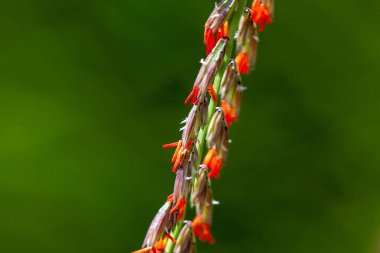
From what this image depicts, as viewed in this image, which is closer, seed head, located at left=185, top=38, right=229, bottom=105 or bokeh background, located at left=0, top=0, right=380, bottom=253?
seed head, located at left=185, top=38, right=229, bottom=105

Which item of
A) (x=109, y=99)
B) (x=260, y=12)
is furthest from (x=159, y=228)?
(x=109, y=99)

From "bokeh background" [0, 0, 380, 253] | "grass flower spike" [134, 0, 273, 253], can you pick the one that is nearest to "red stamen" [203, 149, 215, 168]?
"grass flower spike" [134, 0, 273, 253]

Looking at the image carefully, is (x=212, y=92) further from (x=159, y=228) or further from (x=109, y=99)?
(x=109, y=99)

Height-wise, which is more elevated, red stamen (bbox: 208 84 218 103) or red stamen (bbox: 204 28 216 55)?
red stamen (bbox: 204 28 216 55)

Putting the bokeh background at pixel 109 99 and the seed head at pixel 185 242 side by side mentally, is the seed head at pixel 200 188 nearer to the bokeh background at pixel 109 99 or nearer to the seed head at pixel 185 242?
the seed head at pixel 185 242

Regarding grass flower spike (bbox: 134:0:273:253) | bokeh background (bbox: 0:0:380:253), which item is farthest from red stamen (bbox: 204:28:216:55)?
bokeh background (bbox: 0:0:380:253)

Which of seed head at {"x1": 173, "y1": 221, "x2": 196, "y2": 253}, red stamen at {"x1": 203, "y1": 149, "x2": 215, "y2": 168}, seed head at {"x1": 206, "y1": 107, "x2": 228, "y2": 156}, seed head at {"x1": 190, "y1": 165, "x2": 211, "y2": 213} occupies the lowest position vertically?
seed head at {"x1": 173, "y1": 221, "x2": 196, "y2": 253}

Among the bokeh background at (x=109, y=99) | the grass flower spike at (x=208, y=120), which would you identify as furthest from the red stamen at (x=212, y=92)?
the bokeh background at (x=109, y=99)

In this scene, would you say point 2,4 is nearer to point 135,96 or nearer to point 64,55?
point 64,55

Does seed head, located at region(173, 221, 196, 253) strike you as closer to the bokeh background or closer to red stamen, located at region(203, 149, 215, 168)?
red stamen, located at region(203, 149, 215, 168)
